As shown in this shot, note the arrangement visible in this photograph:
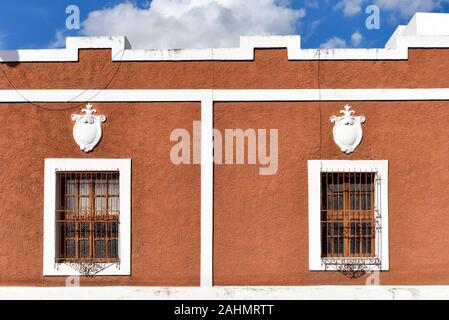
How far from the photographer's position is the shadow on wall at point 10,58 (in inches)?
260

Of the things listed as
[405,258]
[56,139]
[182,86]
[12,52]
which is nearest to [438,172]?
[405,258]

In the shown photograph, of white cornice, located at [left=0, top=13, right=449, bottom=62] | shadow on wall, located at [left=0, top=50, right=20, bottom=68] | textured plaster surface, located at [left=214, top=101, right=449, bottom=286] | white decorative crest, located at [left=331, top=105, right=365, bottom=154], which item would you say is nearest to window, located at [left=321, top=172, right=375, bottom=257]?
textured plaster surface, located at [left=214, top=101, right=449, bottom=286]

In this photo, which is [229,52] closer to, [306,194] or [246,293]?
[306,194]

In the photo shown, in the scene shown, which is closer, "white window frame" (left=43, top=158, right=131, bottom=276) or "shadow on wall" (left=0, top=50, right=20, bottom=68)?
"white window frame" (left=43, top=158, right=131, bottom=276)

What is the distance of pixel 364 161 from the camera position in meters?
6.50

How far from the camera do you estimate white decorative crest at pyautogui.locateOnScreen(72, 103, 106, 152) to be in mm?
6547

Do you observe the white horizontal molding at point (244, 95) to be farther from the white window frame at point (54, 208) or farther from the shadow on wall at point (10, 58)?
the white window frame at point (54, 208)

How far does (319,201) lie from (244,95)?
159cm

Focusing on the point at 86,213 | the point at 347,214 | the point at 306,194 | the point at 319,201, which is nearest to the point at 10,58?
the point at 86,213

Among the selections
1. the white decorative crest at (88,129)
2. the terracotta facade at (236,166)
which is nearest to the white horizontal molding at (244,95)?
the terracotta facade at (236,166)

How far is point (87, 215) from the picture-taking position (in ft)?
21.6

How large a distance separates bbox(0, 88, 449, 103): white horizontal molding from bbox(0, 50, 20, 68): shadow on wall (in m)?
0.36

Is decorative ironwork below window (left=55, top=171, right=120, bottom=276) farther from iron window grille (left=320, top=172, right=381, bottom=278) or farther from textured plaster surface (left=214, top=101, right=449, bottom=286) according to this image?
iron window grille (left=320, top=172, right=381, bottom=278)

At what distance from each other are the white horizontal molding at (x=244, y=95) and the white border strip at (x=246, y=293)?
7.52 ft
